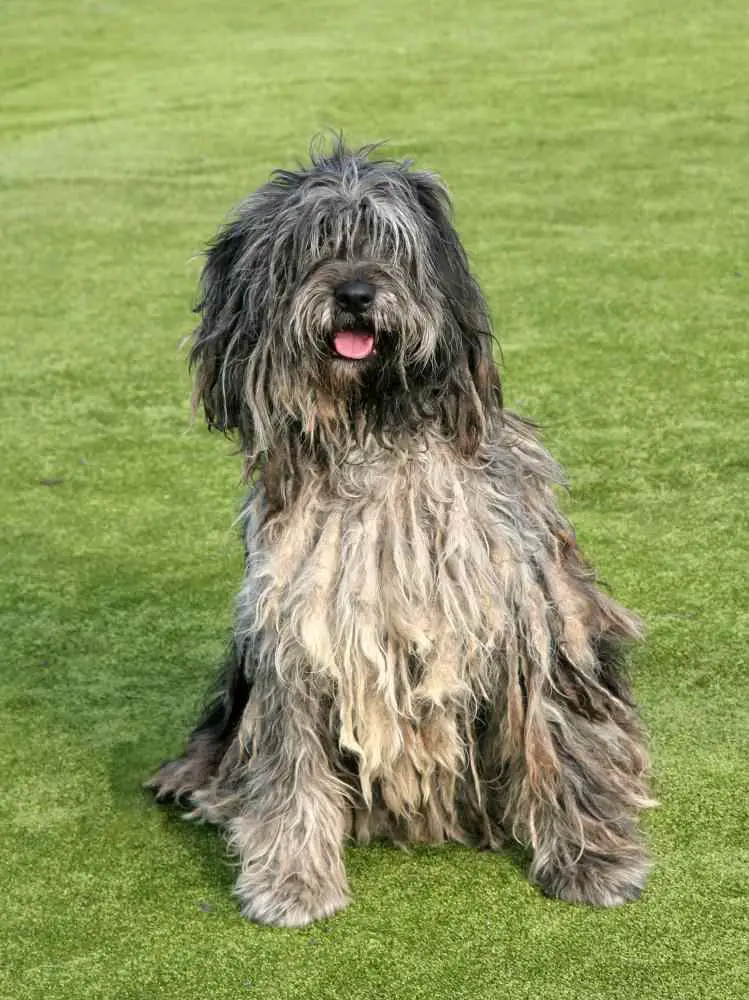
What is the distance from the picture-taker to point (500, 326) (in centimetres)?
725

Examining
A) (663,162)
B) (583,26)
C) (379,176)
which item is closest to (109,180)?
(663,162)

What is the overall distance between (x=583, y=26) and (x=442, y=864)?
963cm

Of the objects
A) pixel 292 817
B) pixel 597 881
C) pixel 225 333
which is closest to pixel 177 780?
pixel 292 817

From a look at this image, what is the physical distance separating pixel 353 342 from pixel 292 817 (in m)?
1.00

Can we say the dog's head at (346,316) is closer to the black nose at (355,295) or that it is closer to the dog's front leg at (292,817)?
the black nose at (355,295)

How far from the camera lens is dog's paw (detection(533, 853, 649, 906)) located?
3584 millimetres

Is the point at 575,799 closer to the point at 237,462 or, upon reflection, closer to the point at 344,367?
the point at 344,367

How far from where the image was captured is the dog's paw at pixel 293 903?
141 inches

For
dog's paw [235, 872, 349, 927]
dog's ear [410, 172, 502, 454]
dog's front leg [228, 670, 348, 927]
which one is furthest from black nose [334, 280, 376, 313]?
dog's paw [235, 872, 349, 927]

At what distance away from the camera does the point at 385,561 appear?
3469mm

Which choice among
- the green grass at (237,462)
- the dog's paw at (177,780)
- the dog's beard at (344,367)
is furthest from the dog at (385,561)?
the dog's paw at (177,780)

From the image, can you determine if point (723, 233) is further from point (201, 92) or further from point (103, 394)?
point (201, 92)

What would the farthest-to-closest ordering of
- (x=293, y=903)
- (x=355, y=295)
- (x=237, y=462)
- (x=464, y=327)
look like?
(x=237, y=462)
(x=293, y=903)
(x=464, y=327)
(x=355, y=295)

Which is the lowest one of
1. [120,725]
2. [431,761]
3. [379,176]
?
[120,725]
